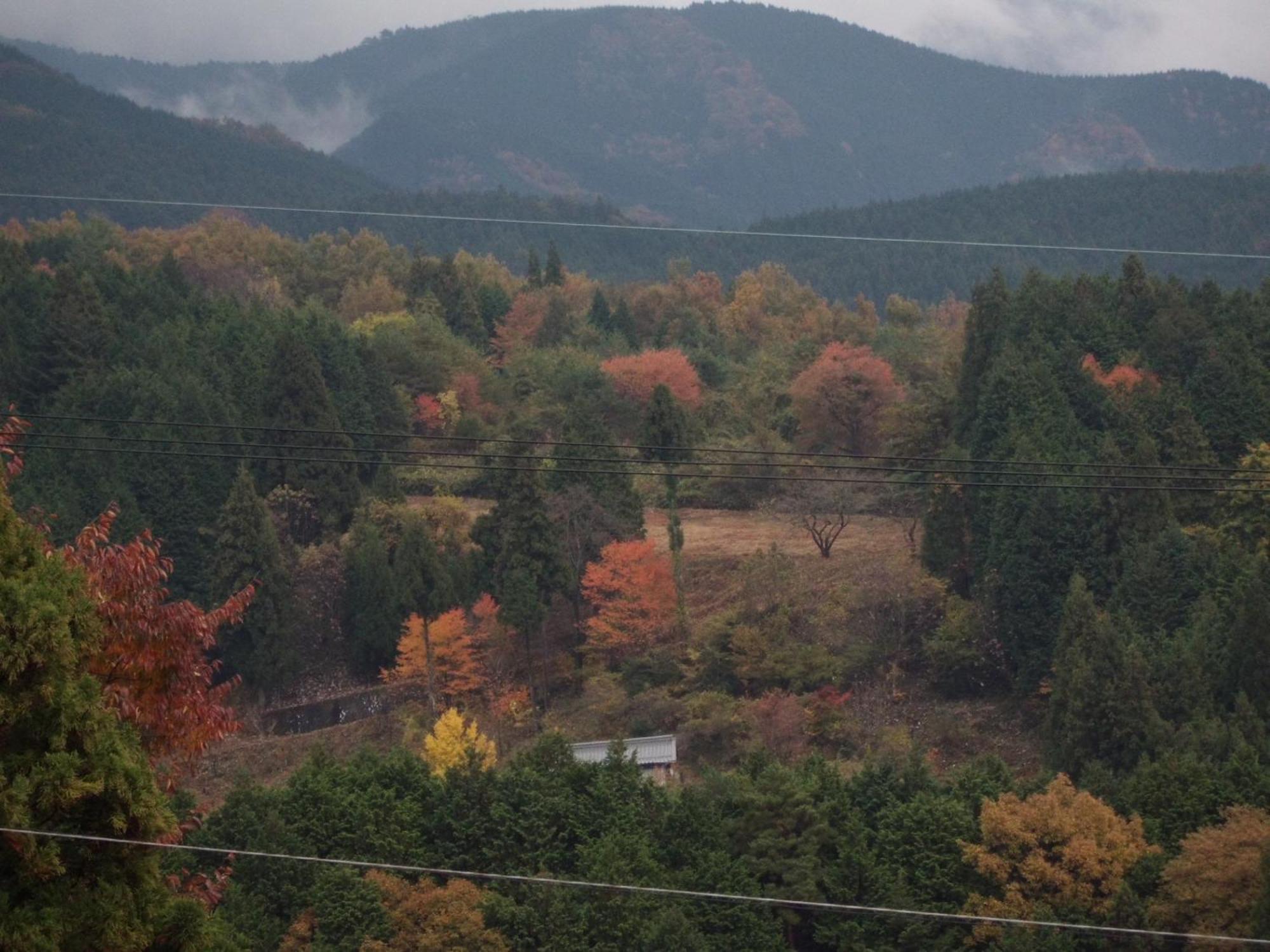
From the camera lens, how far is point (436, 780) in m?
30.0

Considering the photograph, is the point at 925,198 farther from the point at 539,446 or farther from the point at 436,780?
the point at 436,780

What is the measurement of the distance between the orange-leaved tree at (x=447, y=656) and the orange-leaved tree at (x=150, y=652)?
28444mm

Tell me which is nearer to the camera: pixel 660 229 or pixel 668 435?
pixel 660 229

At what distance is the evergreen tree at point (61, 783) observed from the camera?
1110 centimetres

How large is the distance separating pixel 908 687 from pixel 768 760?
1129 centimetres

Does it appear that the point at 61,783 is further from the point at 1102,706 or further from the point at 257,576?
the point at 257,576

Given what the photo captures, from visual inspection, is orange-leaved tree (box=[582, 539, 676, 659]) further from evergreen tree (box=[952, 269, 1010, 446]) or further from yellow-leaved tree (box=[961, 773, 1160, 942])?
yellow-leaved tree (box=[961, 773, 1160, 942])

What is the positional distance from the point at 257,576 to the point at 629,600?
9.31 m

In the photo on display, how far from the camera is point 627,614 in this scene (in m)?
43.4

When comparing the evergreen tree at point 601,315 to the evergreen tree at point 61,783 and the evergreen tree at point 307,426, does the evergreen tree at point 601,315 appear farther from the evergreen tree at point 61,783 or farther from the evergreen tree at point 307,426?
the evergreen tree at point 61,783

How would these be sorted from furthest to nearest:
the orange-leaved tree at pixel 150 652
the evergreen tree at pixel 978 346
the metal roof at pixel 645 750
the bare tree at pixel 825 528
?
the evergreen tree at pixel 978 346
the bare tree at pixel 825 528
the metal roof at pixel 645 750
the orange-leaved tree at pixel 150 652

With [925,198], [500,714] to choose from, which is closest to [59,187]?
[925,198]

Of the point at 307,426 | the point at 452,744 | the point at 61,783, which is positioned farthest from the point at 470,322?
the point at 61,783

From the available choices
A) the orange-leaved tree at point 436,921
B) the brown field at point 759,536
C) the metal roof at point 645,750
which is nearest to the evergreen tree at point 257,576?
the metal roof at point 645,750
